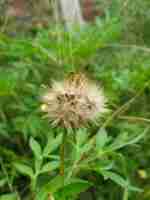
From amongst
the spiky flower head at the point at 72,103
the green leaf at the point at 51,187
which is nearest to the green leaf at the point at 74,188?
the green leaf at the point at 51,187

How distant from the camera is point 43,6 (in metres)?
3.25

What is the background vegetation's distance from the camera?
59.2 inches

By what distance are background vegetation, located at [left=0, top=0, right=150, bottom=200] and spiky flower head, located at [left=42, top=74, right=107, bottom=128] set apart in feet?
0.57

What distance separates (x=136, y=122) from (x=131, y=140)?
8.8 inches

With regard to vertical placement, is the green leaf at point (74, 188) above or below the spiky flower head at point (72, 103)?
below

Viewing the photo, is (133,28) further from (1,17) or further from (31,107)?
(31,107)

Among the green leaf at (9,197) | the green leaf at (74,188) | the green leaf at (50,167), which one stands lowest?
the green leaf at (9,197)

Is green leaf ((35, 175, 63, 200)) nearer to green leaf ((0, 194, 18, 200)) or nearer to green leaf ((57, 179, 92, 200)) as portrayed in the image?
green leaf ((57, 179, 92, 200))

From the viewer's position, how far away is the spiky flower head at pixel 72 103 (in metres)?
1.19

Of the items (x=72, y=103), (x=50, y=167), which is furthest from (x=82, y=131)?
(x=72, y=103)

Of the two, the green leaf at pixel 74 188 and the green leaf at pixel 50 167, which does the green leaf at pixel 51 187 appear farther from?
the green leaf at pixel 50 167

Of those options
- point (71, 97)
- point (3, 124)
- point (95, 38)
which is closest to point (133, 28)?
point (95, 38)

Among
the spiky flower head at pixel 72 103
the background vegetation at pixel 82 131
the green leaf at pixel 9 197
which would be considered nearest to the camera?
the spiky flower head at pixel 72 103

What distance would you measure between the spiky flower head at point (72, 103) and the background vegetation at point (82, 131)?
173 mm
